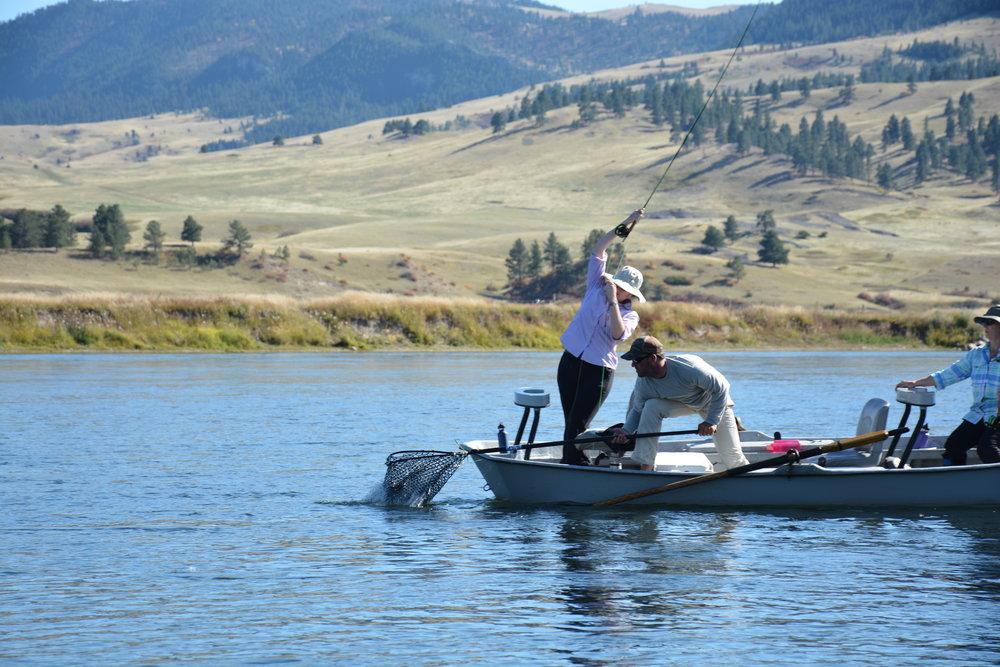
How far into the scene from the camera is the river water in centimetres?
938

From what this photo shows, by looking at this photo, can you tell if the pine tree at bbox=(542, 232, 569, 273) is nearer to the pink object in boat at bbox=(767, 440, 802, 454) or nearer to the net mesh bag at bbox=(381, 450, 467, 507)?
the pink object in boat at bbox=(767, 440, 802, 454)

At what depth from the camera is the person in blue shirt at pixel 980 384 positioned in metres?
13.9

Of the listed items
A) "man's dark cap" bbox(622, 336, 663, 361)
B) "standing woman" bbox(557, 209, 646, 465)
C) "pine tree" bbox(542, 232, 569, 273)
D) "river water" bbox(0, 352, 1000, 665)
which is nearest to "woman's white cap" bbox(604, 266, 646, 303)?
"standing woman" bbox(557, 209, 646, 465)

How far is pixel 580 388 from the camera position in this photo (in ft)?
45.6

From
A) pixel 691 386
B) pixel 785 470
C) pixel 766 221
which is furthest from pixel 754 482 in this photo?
pixel 766 221

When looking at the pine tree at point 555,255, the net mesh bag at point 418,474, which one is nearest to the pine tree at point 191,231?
the pine tree at point 555,255

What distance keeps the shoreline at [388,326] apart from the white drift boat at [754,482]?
28.2 meters

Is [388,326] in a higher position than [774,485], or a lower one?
lower

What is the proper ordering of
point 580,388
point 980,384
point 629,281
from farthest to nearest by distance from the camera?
point 980,384 → point 580,388 → point 629,281

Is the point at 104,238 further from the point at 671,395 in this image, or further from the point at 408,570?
the point at 408,570

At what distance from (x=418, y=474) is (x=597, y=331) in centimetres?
253

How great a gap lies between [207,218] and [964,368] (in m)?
105

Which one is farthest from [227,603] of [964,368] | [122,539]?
[964,368]

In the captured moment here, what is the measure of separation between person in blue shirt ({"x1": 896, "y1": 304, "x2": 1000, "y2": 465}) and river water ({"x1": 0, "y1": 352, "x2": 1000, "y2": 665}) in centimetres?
69
